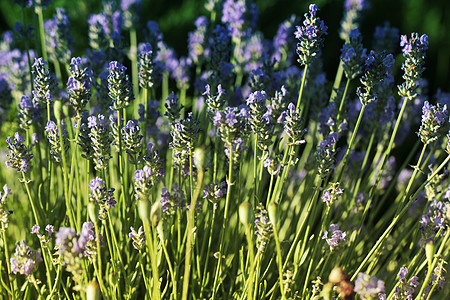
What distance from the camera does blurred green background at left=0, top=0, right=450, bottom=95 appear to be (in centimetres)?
306

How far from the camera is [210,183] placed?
1.19 metres

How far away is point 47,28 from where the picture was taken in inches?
73.4

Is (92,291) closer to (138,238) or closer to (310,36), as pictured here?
(138,238)

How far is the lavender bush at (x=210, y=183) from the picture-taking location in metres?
1.05

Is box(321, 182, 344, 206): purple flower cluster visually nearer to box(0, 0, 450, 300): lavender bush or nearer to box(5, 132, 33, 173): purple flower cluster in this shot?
box(0, 0, 450, 300): lavender bush

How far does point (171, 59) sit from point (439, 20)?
7.77ft

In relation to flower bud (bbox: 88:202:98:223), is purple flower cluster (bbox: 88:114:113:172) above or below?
above

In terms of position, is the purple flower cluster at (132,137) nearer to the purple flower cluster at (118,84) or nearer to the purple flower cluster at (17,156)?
the purple flower cluster at (118,84)

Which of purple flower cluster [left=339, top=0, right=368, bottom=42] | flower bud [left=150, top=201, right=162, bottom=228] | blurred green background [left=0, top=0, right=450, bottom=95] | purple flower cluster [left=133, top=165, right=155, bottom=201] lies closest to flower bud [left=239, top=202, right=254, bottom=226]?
flower bud [left=150, top=201, right=162, bottom=228]

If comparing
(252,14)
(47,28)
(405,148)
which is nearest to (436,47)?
(405,148)

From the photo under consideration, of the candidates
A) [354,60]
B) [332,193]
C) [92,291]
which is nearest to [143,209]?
[92,291]

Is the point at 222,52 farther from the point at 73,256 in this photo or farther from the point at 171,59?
the point at 73,256

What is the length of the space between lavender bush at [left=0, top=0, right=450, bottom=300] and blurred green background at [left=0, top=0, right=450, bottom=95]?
1162 mm

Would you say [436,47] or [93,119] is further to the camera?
[436,47]
